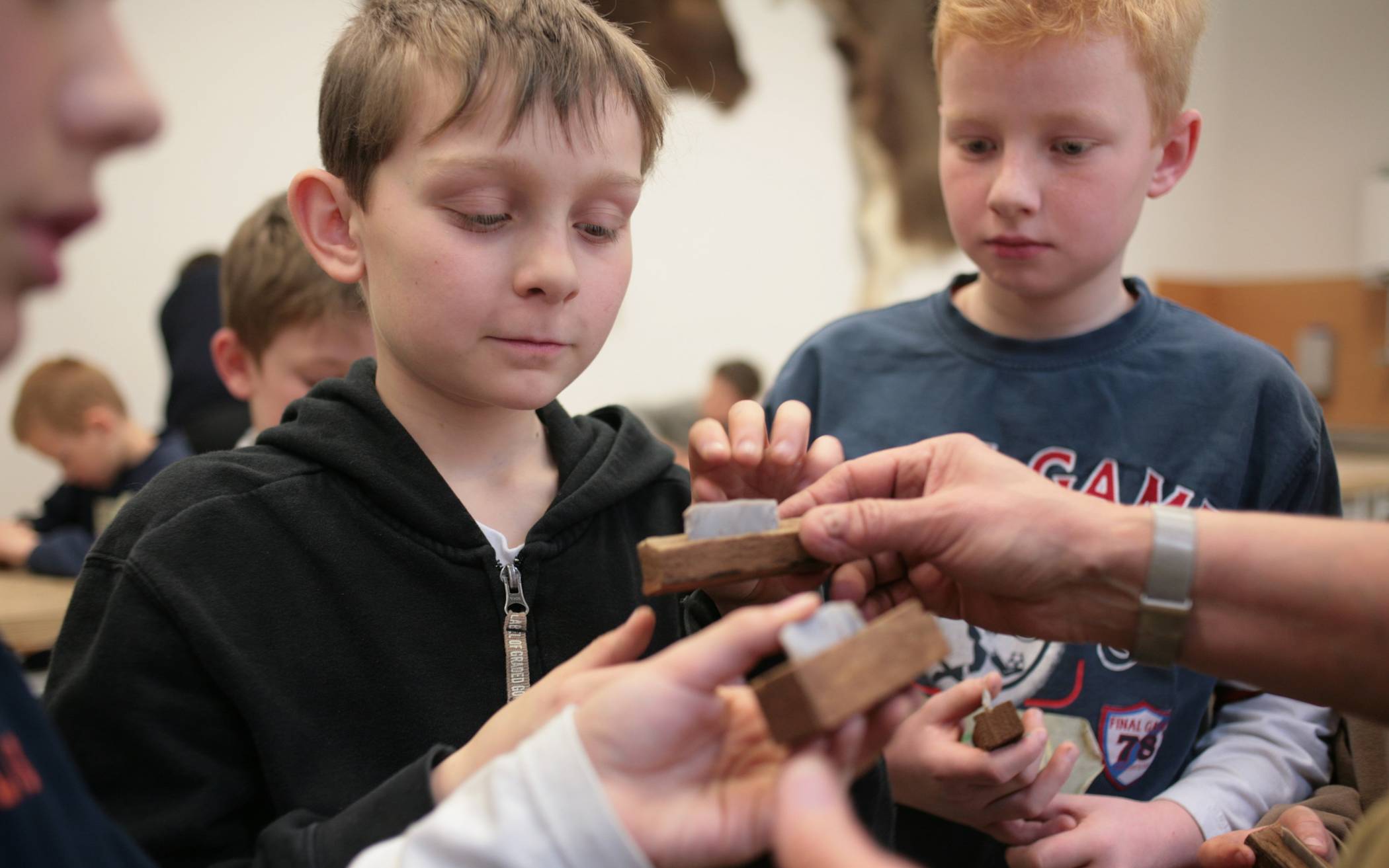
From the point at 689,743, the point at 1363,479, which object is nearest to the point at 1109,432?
the point at 689,743

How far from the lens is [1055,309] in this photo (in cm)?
211

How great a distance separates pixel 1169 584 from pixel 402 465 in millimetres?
1023

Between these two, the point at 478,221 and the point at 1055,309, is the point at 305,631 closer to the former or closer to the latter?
the point at 478,221

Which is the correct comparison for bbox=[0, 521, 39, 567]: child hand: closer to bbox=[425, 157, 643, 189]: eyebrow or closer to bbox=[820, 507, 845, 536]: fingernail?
bbox=[425, 157, 643, 189]: eyebrow

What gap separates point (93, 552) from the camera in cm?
139

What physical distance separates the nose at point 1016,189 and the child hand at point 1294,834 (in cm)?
108

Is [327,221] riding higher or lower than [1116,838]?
higher

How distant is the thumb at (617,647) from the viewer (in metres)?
1.14

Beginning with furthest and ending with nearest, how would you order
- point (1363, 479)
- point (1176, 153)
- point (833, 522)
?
point (1363, 479) → point (1176, 153) → point (833, 522)

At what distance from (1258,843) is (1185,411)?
85cm

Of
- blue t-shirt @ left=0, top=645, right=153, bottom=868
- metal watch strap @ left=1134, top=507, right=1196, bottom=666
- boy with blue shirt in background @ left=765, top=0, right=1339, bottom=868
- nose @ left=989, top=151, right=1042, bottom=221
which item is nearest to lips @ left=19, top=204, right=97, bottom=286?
blue t-shirt @ left=0, top=645, right=153, bottom=868

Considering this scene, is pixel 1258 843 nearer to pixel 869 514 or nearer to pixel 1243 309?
pixel 869 514

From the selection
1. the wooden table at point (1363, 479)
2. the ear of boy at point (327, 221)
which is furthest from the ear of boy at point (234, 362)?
the wooden table at point (1363, 479)

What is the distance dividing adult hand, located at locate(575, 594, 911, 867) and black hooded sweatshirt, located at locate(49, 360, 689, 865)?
0.95 ft
